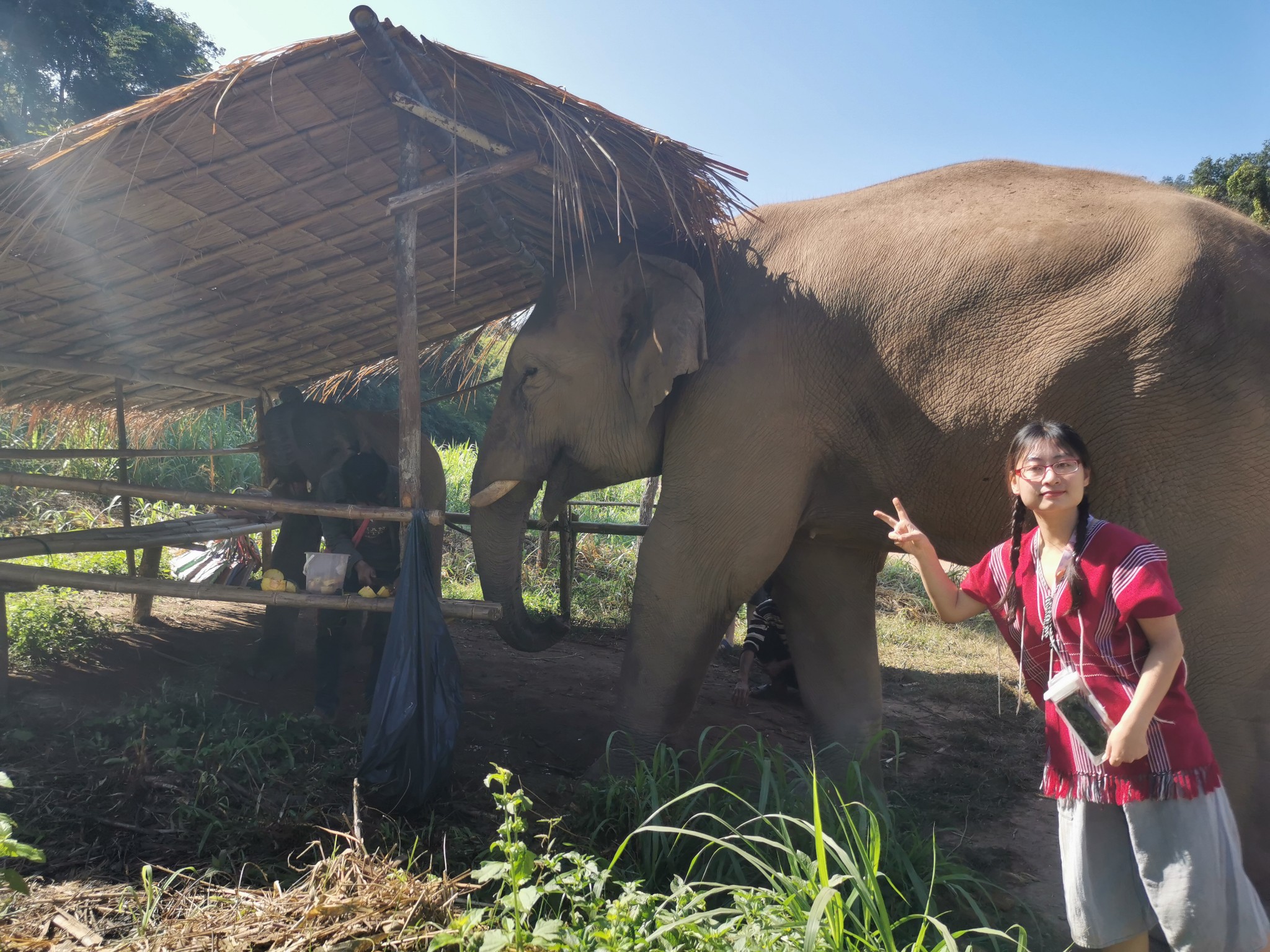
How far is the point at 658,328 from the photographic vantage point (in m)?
3.54

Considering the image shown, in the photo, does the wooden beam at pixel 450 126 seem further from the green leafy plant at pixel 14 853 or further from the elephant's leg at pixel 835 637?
the green leafy plant at pixel 14 853

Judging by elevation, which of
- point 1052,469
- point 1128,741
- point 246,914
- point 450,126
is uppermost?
point 450,126

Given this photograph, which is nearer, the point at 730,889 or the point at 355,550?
the point at 730,889

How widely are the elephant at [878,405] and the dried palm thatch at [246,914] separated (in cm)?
140

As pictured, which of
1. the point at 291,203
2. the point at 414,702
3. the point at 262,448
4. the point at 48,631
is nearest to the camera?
the point at 414,702

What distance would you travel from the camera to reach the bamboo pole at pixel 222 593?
11.5 ft

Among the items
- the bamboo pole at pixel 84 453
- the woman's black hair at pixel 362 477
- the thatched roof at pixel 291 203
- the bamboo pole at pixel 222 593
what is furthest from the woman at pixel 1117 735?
the bamboo pole at pixel 84 453

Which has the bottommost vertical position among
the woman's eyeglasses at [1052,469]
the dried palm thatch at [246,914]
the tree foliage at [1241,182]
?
the dried palm thatch at [246,914]

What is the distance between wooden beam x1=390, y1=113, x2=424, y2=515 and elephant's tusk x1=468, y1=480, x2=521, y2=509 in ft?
1.57

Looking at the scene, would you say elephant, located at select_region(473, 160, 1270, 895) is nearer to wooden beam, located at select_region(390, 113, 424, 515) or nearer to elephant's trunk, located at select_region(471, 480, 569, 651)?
elephant's trunk, located at select_region(471, 480, 569, 651)

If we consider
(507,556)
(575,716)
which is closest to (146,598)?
(575,716)

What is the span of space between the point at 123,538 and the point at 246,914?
3.28 metres

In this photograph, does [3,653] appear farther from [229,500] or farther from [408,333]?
[408,333]

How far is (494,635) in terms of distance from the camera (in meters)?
7.11
